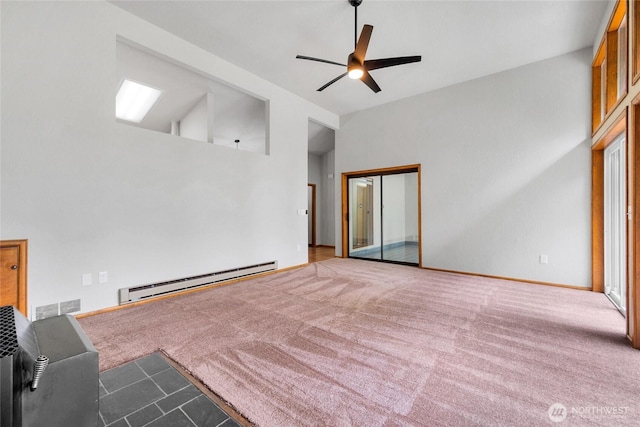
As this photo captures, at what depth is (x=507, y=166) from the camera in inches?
168

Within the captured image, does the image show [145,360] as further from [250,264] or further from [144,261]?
[250,264]

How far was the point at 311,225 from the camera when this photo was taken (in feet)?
27.4

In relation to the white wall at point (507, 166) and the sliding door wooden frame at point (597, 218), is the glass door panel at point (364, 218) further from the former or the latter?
the sliding door wooden frame at point (597, 218)

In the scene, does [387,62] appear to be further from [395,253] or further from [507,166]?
[395,253]

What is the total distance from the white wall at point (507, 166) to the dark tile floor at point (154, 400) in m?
4.45

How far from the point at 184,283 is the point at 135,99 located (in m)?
3.96

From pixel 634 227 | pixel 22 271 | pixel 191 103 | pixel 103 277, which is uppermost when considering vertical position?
pixel 191 103

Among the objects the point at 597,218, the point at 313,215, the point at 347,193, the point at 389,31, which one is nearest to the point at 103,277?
the point at 389,31

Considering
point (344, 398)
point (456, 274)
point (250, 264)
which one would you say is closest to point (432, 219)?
point (456, 274)

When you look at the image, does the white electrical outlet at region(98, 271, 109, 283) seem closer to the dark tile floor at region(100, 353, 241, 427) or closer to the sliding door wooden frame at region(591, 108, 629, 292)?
the dark tile floor at region(100, 353, 241, 427)

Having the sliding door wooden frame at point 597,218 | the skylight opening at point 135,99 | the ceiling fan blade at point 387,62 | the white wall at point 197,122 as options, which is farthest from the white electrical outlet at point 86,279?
the sliding door wooden frame at point 597,218

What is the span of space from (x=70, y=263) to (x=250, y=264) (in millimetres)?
2230

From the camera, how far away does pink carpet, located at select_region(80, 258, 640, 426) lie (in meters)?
1.48

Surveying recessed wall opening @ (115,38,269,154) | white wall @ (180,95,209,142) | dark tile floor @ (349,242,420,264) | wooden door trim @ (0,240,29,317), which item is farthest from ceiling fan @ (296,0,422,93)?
wooden door trim @ (0,240,29,317)
